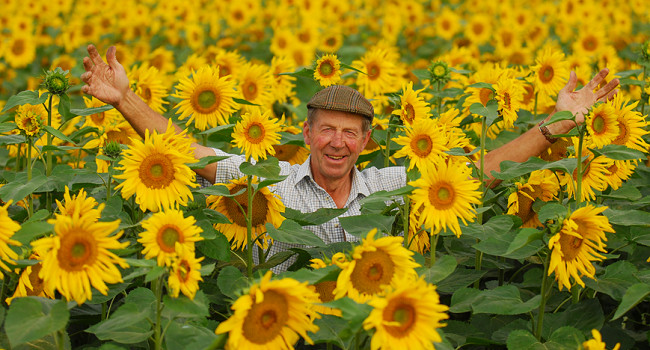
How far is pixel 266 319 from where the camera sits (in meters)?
1.85

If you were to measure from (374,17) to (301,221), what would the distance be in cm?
676

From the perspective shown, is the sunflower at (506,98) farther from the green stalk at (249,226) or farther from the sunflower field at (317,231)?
the green stalk at (249,226)

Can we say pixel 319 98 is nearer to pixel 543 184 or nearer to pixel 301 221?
pixel 301 221

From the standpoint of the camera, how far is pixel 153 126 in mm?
3154

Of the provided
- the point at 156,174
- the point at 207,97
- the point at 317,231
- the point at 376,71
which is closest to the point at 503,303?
the point at 156,174

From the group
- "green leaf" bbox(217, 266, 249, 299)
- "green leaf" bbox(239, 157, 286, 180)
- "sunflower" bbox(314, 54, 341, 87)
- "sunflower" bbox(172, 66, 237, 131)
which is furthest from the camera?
"sunflower" bbox(314, 54, 341, 87)

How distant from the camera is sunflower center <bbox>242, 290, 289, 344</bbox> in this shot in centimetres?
182

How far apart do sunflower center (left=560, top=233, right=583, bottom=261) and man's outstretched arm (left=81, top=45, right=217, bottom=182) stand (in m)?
1.56

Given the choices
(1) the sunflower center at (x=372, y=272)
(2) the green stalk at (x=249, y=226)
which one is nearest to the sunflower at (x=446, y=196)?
(1) the sunflower center at (x=372, y=272)

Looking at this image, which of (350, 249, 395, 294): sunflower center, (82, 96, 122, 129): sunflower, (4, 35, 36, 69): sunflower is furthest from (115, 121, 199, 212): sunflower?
(4, 35, 36, 69): sunflower

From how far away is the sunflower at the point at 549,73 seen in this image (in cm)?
388

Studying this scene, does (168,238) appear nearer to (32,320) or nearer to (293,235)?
(32,320)

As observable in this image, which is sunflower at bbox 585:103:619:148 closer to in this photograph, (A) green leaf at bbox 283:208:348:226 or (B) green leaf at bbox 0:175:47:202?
(A) green leaf at bbox 283:208:348:226

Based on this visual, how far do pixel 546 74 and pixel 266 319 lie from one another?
8.54ft
